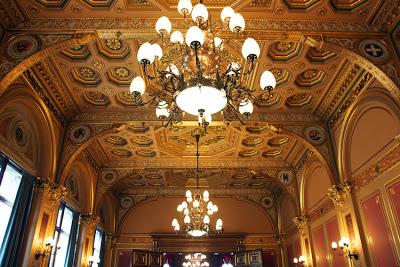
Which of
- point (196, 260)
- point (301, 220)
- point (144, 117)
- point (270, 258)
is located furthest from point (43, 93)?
point (270, 258)

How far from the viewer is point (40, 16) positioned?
6.29 meters

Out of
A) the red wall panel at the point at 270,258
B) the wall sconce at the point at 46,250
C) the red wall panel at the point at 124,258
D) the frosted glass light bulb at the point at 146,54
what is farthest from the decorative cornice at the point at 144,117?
the red wall panel at the point at 270,258

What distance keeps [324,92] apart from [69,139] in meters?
7.36

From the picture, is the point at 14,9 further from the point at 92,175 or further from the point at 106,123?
the point at 92,175

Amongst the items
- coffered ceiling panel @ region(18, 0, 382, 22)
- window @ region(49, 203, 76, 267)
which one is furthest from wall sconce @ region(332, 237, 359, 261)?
window @ region(49, 203, 76, 267)

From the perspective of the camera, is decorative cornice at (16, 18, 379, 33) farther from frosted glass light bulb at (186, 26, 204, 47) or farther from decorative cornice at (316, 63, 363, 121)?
frosted glass light bulb at (186, 26, 204, 47)

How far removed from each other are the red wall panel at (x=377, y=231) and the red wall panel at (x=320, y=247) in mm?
2935

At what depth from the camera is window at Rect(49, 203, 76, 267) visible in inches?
359

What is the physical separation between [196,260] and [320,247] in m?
6.70

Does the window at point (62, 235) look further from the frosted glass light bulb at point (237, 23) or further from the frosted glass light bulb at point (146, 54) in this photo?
the frosted glass light bulb at point (237, 23)

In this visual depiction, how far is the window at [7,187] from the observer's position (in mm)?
6703

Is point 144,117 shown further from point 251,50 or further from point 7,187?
point 251,50

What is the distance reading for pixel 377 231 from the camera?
23.0 ft

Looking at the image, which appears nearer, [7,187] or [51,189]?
[7,187]
